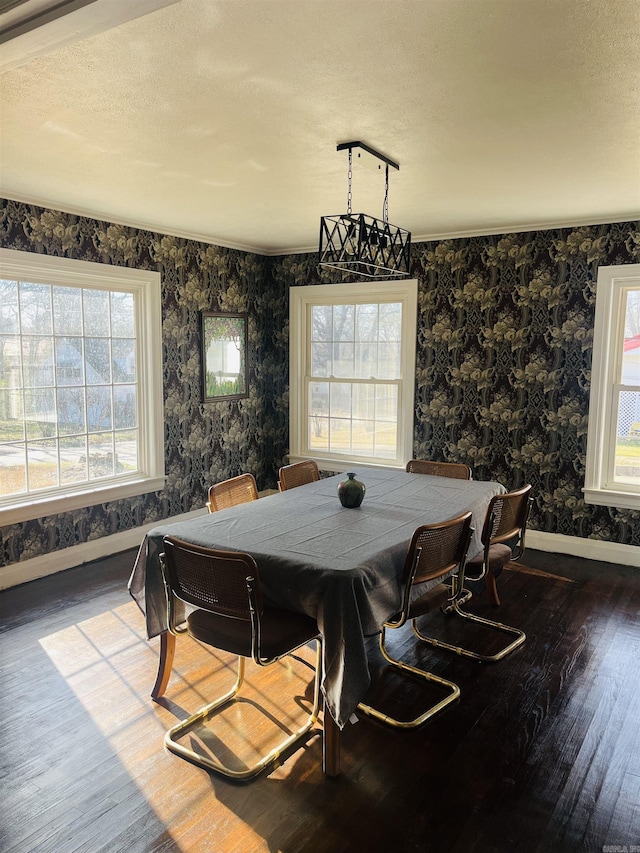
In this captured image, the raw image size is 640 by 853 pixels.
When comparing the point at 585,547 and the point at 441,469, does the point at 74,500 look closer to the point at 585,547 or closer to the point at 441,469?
the point at 441,469

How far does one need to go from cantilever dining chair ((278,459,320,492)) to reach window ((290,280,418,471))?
151 cm

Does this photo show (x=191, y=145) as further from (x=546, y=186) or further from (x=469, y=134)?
(x=546, y=186)

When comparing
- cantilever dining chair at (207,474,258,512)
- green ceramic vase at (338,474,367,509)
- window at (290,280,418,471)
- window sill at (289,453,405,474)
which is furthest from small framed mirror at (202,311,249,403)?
green ceramic vase at (338,474,367,509)

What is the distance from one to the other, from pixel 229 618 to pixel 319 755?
A: 2.13 ft

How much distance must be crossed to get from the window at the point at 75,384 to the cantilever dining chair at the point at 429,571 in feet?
9.32

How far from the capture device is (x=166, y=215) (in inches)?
179

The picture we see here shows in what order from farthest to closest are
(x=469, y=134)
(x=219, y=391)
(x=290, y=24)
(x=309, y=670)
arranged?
(x=219, y=391) → (x=309, y=670) → (x=469, y=134) → (x=290, y=24)

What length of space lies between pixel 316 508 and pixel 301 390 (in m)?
3.05

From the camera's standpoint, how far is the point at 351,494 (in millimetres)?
3273

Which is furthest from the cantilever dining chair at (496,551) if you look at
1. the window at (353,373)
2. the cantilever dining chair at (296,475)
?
the window at (353,373)

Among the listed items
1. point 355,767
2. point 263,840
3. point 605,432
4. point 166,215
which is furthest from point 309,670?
point 166,215

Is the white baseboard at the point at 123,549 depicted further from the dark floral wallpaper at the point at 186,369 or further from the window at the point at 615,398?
the window at the point at 615,398

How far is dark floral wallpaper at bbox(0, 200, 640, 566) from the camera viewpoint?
4.57 meters

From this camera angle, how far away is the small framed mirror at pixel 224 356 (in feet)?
18.3
